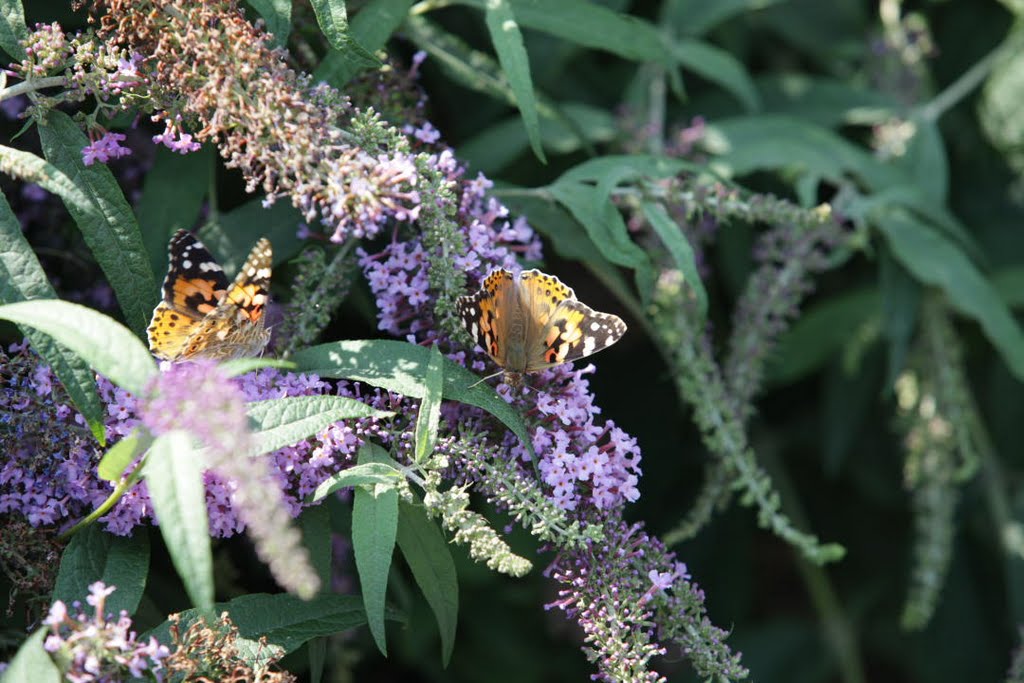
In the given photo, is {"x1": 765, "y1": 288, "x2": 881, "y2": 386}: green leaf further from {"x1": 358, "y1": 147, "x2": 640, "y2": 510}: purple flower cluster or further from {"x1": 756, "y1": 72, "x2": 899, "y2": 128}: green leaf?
{"x1": 358, "y1": 147, "x2": 640, "y2": 510}: purple flower cluster

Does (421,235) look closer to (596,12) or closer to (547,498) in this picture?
(547,498)

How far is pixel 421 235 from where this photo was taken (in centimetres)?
165

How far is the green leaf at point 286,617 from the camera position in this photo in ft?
4.98

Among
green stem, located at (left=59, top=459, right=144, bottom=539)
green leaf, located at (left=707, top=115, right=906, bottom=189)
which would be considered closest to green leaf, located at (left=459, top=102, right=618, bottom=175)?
green leaf, located at (left=707, top=115, right=906, bottom=189)

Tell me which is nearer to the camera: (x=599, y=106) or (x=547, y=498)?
(x=547, y=498)

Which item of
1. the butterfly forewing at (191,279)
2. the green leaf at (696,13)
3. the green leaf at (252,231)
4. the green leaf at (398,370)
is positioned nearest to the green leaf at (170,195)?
the green leaf at (252,231)

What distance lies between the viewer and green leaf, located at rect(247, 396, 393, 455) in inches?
54.9

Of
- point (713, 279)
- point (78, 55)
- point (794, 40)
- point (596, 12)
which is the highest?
point (794, 40)

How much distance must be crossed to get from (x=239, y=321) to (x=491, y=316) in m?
0.40

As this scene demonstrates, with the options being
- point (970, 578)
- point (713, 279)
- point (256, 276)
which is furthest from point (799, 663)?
point (256, 276)

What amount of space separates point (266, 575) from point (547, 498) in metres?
1.03

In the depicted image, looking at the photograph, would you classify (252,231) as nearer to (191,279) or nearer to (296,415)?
(191,279)

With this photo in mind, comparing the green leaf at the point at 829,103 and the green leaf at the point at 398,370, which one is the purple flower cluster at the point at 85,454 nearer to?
the green leaf at the point at 398,370

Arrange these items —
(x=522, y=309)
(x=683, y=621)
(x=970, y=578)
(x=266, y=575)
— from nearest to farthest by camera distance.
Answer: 1. (x=683, y=621)
2. (x=522, y=309)
3. (x=266, y=575)
4. (x=970, y=578)
